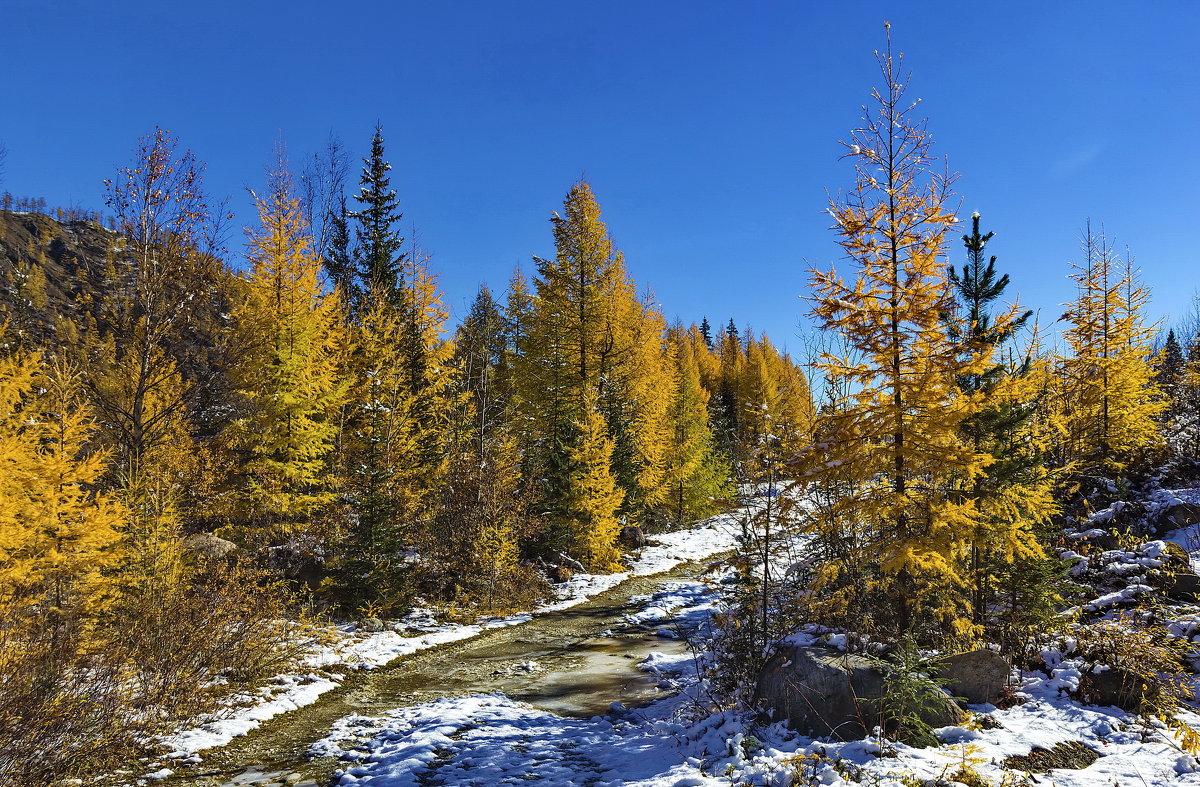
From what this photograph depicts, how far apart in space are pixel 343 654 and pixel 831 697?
1089cm

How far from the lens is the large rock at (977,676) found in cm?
750

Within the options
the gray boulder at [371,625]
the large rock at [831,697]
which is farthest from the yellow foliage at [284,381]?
the large rock at [831,697]

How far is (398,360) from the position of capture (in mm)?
19719

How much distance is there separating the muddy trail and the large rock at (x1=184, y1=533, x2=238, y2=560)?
6179 mm

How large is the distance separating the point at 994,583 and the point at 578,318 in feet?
64.7

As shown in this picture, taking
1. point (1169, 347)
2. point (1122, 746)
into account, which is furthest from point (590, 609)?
point (1169, 347)

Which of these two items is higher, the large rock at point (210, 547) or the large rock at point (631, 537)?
the large rock at point (210, 547)

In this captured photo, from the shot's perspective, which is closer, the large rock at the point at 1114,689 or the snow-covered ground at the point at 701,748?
the snow-covered ground at the point at 701,748

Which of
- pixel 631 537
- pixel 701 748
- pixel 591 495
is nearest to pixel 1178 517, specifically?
pixel 701 748

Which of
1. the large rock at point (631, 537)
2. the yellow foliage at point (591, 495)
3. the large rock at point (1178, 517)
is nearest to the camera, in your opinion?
the large rock at point (1178, 517)

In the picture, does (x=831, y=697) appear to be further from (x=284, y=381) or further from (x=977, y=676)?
(x=284, y=381)

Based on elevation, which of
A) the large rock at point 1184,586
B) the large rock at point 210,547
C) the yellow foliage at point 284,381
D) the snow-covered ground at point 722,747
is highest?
the yellow foliage at point 284,381

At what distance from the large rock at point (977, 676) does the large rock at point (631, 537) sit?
787 inches

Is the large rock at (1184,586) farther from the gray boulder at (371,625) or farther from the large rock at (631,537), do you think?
the large rock at (631,537)
